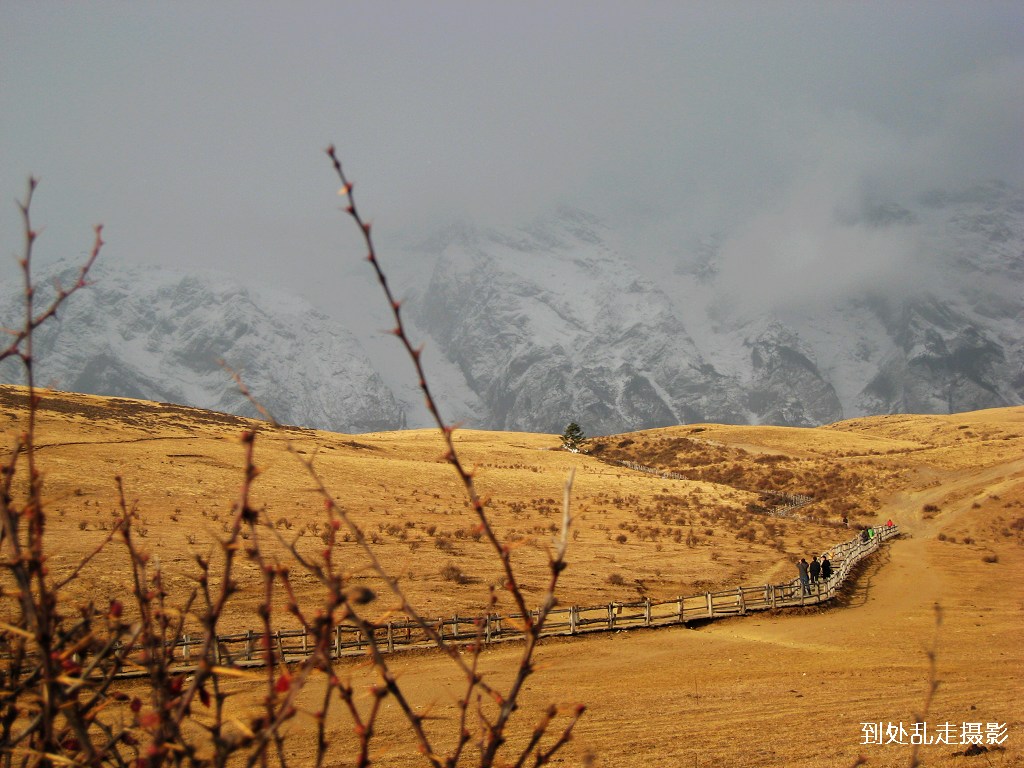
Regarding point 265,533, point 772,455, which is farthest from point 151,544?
point 772,455

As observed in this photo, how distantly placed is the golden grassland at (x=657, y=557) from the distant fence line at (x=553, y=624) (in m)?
0.61

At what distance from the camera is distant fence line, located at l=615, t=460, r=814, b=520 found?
4453 centimetres

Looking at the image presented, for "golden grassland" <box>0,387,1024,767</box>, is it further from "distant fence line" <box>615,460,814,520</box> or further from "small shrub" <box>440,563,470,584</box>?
"distant fence line" <box>615,460,814,520</box>

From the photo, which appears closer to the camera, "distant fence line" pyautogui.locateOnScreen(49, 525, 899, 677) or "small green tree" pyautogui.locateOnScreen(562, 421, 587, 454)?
"distant fence line" pyautogui.locateOnScreen(49, 525, 899, 677)

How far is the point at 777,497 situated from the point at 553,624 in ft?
111

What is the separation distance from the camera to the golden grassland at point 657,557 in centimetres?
1159

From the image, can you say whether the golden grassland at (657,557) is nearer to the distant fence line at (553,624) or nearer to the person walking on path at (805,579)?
the distant fence line at (553,624)

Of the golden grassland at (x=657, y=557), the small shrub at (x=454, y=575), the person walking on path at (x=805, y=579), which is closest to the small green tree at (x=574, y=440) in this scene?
the golden grassland at (x=657, y=557)

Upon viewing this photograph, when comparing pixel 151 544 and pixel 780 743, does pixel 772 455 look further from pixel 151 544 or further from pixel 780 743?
pixel 780 743

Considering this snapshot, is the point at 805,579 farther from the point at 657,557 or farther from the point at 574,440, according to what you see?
the point at 574,440

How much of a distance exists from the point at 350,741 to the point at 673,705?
526 centimetres

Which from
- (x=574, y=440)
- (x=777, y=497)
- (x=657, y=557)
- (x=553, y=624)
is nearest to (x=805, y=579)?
(x=657, y=557)

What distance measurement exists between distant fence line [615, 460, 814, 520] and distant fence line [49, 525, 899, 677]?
60.4ft

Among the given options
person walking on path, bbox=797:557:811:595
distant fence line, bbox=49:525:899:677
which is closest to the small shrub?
distant fence line, bbox=49:525:899:677
